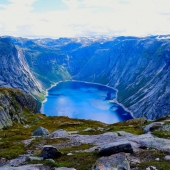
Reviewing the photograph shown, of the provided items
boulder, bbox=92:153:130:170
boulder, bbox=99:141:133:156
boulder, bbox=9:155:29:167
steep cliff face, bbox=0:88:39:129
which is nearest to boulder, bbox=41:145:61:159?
boulder, bbox=9:155:29:167

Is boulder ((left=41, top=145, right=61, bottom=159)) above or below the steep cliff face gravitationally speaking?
below

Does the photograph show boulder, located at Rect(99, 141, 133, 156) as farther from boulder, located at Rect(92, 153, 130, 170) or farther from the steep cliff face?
the steep cliff face

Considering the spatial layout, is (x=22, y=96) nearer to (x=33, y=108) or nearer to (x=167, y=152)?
(x=33, y=108)

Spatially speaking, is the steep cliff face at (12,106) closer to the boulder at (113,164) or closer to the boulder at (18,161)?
the boulder at (18,161)

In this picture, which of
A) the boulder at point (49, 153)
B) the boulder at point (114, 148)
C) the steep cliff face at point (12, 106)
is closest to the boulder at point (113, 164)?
the boulder at point (114, 148)

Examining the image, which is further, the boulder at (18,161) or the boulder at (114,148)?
the boulder at (18,161)

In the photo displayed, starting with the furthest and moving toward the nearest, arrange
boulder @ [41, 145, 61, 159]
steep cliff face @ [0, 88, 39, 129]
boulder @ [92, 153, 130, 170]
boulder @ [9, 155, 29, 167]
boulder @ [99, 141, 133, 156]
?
steep cliff face @ [0, 88, 39, 129], boulder @ [41, 145, 61, 159], boulder @ [9, 155, 29, 167], boulder @ [99, 141, 133, 156], boulder @ [92, 153, 130, 170]

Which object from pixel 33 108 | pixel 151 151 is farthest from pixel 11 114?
pixel 151 151

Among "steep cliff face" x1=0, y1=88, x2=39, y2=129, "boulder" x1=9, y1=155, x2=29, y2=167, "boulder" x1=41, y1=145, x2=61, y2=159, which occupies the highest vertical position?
"steep cliff face" x1=0, y1=88, x2=39, y2=129
